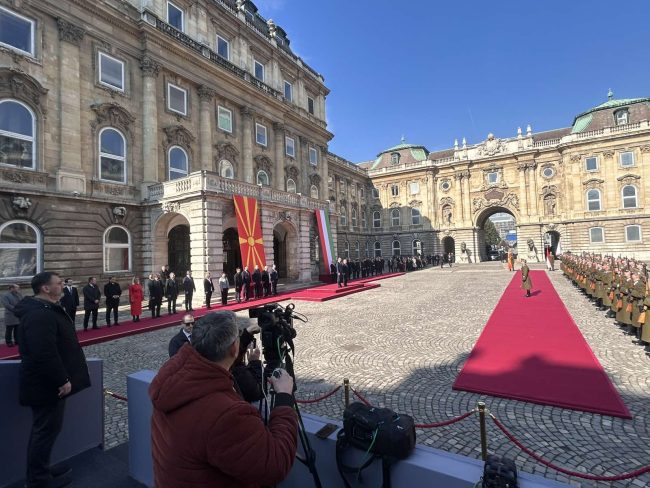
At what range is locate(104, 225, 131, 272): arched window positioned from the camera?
56.2ft

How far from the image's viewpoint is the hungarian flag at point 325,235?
25.7 m

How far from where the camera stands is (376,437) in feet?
7.55

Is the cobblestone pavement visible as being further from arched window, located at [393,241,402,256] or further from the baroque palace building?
arched window, located at [393,241,402,256]

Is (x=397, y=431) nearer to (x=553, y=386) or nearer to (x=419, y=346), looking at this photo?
(x=553, y=386)

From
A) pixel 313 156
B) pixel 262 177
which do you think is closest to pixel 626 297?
pixel 262 177

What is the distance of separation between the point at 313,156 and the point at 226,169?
38.5ft

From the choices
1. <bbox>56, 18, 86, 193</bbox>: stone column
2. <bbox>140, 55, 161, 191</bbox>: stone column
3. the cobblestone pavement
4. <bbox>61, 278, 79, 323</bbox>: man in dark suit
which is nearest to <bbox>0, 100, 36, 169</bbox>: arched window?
<bbox>56, 18, 86, 193</bbox>: stone column

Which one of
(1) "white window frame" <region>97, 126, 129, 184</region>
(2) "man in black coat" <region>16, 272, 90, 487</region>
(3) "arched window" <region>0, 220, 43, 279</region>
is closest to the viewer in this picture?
(2) "man in black coat" <region>16, 272, 90, 487</region>

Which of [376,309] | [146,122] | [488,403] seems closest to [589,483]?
[488,403]

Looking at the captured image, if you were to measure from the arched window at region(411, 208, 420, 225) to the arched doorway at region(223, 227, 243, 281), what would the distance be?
33926mm

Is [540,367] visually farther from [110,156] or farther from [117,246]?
[110,156]

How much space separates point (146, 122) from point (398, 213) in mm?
40174

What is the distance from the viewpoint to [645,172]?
37.2 metres

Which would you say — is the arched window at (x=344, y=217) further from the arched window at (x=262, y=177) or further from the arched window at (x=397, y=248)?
the arched window at (x=262, y=177)
